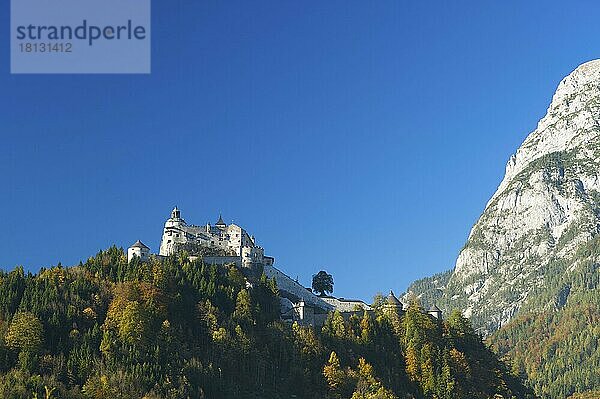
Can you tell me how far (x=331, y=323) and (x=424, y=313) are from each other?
23.7 meters

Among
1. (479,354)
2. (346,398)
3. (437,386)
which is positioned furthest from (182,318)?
(479,354)

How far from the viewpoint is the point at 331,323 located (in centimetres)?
16162

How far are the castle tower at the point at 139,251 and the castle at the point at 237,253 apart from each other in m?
5.03

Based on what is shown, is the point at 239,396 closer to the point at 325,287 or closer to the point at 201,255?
the point at 201,255

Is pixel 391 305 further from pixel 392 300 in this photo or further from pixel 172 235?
pixel 172 235

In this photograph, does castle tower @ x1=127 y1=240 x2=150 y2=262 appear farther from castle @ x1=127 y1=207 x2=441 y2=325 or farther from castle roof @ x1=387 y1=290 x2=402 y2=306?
castle roof @ x1=387 y1=290 x2=402 y2=306

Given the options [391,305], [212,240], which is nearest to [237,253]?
[212,240]

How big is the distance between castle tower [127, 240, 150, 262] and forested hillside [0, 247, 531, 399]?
6.43ft

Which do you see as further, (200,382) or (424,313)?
(424,313)

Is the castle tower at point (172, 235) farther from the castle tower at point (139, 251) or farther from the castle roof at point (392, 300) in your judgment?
the castle roof at point (392, 300)

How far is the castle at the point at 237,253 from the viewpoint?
561ft

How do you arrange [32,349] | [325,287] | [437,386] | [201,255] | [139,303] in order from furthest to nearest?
[325,287] → [201,255] → [437,386] → [139,303] → [32,349]

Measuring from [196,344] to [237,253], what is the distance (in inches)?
1295

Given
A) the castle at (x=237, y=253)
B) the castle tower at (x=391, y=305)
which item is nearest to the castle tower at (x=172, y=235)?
the castle at (x=237, y=253)
